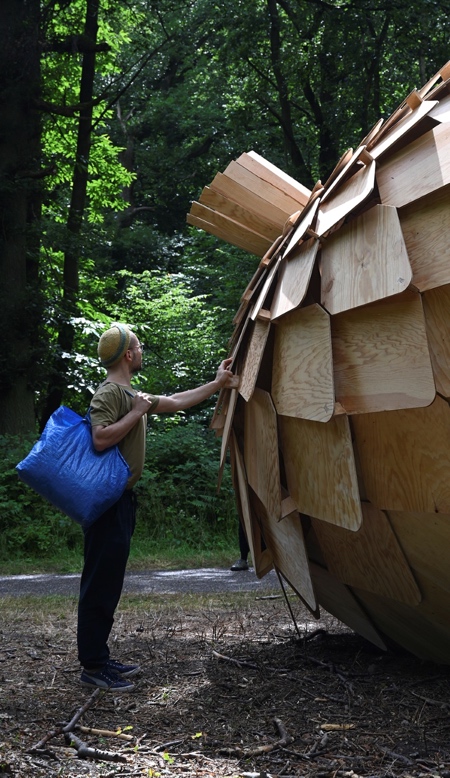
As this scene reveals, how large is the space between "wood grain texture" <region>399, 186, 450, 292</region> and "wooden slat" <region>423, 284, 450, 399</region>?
43 mm

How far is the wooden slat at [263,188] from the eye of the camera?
163 inches

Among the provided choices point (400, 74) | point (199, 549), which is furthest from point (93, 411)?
point (400, 74)

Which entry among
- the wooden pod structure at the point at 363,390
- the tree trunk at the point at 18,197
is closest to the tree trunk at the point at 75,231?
the tree trunk at the point at 18,197

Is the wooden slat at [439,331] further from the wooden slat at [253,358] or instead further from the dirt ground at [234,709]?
the dirt ground at [234,709]

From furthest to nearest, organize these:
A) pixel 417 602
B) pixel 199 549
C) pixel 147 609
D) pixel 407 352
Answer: pixel 199 549, pixel 147 609, pixel 417 602, pixel 407 352

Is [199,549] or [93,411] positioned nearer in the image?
[93,411]

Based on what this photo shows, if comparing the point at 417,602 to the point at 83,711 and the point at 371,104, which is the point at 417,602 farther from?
the point at 371,104

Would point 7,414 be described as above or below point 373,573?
above

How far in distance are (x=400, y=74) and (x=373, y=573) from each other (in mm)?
13678

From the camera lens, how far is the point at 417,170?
3176 mm

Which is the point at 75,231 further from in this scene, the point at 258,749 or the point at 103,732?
the point at 258,749

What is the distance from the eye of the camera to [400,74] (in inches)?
611

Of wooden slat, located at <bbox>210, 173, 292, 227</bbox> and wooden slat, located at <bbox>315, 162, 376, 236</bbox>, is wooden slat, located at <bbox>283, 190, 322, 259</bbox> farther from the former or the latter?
wooden slat, located at <bbox>210, 173, 292, 227</bbox>

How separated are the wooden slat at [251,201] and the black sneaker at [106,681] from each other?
2.19 m
